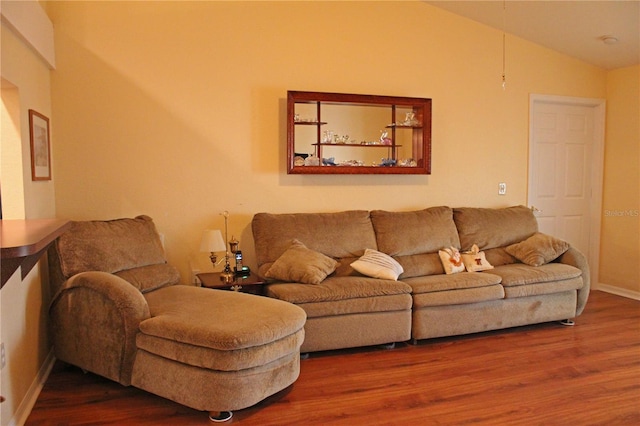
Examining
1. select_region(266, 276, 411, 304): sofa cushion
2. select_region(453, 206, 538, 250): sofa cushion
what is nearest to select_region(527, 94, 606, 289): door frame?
select_region(453, 206, 538, 250): sofa cushion

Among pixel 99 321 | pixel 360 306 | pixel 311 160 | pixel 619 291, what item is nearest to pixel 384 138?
pixel 311 160

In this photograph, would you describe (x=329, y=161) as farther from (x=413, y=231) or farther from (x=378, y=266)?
(x=378, y=266)

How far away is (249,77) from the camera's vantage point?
13.2ft

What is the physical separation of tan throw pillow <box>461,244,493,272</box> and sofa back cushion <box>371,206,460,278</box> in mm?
140

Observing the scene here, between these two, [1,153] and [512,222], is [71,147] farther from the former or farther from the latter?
[512,222]

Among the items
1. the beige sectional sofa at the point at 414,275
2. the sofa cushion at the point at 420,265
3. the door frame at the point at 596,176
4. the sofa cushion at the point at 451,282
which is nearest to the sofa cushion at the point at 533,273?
the beige sectional sofa at the point at 414,275

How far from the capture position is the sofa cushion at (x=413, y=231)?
4039 mm

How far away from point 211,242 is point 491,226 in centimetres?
246

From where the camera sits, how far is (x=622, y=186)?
16.8 ft

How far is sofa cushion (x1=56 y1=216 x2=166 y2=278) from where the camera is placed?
3053mm

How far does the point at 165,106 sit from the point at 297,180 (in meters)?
1.21

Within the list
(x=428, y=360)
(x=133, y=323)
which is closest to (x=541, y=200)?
(x=428, y=360)

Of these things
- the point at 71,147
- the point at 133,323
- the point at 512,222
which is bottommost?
the point at 133,323

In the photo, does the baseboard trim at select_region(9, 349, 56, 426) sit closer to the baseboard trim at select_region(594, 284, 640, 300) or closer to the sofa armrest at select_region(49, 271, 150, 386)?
the sofa armrest at select_region(49, 271, 150, 386)
